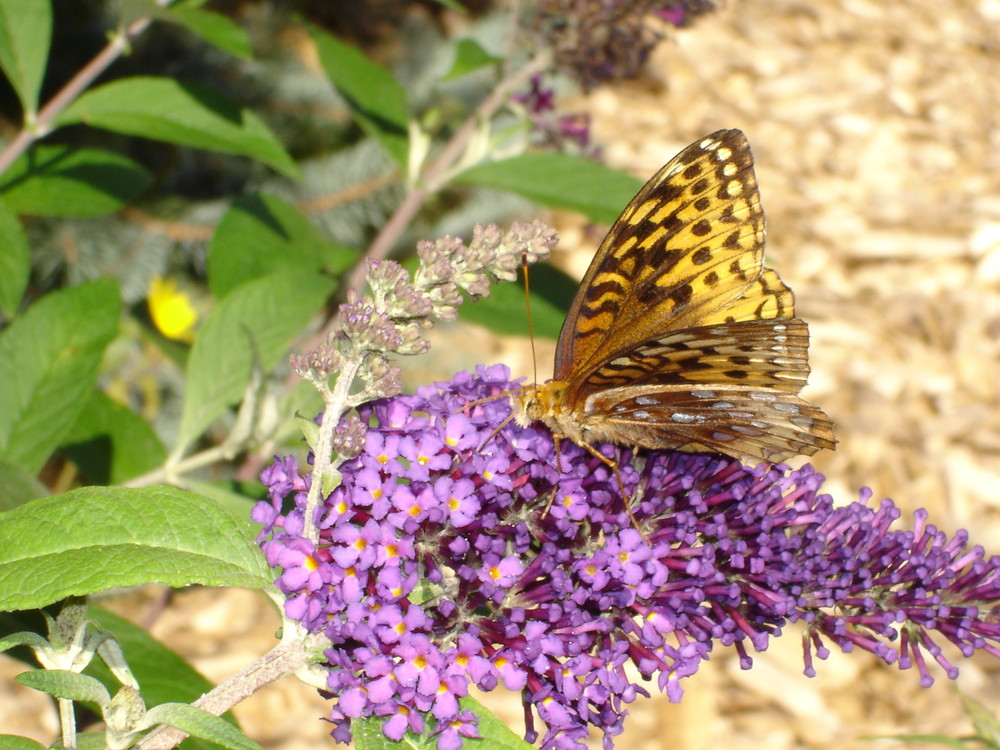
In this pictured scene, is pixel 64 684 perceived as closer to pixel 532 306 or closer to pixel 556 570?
pixel 556 570

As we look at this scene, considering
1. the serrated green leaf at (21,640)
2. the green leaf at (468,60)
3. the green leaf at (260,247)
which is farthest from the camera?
the green leaf at (260,247)

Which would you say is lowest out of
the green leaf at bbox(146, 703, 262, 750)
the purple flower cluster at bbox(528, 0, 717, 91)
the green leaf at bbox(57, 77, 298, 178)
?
the green leaf at bbox(146, 703, 262, 750)

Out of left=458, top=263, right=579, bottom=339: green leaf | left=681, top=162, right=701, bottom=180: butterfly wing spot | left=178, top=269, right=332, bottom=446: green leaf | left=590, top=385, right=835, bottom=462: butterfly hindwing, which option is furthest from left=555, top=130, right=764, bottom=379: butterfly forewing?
left=178, top=269, right=332, bottom=446: green leaf

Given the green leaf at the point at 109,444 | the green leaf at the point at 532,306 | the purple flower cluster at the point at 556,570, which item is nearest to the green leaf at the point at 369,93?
the green leaf at the point at 532,306

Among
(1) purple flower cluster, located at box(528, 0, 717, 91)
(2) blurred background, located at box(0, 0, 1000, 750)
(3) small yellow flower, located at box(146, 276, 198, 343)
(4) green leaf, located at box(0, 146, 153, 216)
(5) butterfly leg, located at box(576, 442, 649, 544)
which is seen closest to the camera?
(5) butterfly leg, located at box(576, 442, 649, 544)

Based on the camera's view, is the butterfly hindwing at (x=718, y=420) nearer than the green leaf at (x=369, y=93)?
Yes

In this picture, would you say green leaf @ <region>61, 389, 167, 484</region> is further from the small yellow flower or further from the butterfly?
the butterfly

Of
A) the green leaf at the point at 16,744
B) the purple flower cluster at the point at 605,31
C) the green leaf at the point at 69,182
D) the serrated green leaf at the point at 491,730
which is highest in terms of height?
the purple flower cluster at the point at 605,31

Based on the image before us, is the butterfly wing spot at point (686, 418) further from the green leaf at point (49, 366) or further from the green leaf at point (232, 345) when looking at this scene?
the green leaf at point (49, 366)
